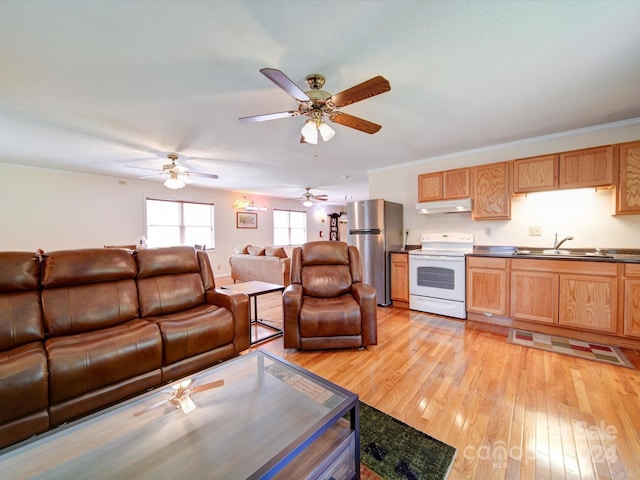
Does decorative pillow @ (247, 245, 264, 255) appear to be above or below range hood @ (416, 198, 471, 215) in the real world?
below

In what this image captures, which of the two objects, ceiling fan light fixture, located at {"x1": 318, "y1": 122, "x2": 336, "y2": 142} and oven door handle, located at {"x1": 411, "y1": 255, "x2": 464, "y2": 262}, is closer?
ceiling fan light fixture, located at {"x1": 318, "y1": 122, "x2": 336, "y2": 142}

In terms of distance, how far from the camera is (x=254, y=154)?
A: 3979 millimetres

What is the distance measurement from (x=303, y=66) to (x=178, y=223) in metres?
5.88

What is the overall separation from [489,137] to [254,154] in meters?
3.31

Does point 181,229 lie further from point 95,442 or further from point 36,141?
point 95,442

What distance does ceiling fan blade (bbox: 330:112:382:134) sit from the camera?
2.11 meters

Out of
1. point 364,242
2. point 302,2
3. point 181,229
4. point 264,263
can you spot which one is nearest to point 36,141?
point 181,229

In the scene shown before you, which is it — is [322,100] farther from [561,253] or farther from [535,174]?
[561,253]

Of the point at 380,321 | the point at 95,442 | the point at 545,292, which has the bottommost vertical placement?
the point at 380,321

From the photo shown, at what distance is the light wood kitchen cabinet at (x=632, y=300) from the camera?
97.0 inches

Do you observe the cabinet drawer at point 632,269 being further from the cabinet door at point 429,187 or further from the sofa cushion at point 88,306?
the sofa cushion at point 88,306

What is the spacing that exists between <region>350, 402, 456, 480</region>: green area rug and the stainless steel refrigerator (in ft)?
8.64

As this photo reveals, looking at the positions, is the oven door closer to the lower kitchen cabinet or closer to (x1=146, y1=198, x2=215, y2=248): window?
the lower kitchen cabinet

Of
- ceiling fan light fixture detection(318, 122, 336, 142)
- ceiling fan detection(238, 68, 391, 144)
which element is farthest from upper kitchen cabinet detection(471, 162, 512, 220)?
ceiling fan light fixture detection(318, 122, 336, 142)
